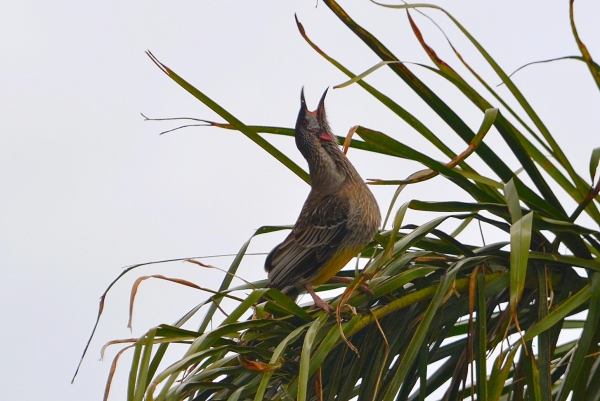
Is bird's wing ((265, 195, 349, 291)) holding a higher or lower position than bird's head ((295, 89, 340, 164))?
lower

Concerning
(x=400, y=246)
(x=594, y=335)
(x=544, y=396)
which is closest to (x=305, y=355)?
(x=400, y=246)

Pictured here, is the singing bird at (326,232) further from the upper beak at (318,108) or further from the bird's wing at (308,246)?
the upper beak at (318,108)

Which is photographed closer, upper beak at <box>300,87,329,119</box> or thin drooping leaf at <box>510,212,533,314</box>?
thin drooping leaf at <box>510,212,533,314</box>

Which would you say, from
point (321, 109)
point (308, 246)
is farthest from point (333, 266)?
point (321, 109)

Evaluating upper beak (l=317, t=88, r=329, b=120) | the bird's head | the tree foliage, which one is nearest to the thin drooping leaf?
the tree foliage

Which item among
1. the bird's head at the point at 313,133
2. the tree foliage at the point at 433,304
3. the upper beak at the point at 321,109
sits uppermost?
the upper beak at the point at 321,109

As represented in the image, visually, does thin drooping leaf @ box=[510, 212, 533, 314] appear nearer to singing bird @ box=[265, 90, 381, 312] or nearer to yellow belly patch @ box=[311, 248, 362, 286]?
singing bird @ box=[265, 90, 381, 312]

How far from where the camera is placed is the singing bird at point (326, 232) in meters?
4.34

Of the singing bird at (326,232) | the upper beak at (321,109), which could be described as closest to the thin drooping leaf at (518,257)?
the singing bird at (326,232)

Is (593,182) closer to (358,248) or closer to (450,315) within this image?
(450,315)

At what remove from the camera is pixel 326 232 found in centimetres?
446

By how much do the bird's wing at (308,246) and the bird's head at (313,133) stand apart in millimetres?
546

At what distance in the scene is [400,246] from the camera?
253 centimetres

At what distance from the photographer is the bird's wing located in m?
4.32
